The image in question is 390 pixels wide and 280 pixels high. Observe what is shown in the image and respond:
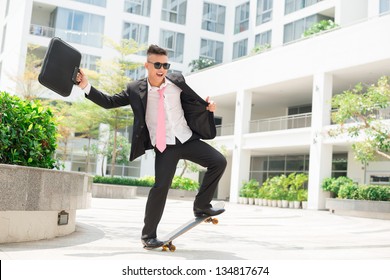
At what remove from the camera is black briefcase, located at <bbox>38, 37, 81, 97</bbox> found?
4.63 m

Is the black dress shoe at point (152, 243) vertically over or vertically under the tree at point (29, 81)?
under

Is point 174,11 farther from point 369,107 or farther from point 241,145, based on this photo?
point 369,107

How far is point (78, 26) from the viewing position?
37312mm

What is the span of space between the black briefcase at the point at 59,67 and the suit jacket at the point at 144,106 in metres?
0.31

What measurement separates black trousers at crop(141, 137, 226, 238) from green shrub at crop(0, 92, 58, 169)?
1.59 metres

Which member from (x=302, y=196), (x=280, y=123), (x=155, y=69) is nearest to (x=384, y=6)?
(x=280, y=123)

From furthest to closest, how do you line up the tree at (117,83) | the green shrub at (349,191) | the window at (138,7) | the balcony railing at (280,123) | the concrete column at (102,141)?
the window at (138,7), the concrete column at (102,141), the tree at (117,83), the balcony railing at (280,123), the green shrub at (349,191)

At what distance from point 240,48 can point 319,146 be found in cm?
1874

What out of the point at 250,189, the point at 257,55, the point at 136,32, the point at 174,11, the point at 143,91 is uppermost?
the point at 174,11

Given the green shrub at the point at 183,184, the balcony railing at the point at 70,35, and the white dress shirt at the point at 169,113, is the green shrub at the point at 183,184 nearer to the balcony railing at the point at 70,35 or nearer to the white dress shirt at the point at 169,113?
the balcony railing at the point at 70,35

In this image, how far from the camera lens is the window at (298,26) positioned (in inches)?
1250

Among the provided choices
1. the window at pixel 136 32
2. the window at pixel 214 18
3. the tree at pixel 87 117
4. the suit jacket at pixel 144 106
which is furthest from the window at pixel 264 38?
the suit jacket at pixel 144 106

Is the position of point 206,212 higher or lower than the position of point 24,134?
lower

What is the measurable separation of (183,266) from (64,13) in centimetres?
3593
